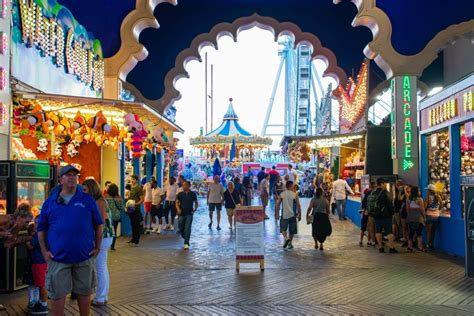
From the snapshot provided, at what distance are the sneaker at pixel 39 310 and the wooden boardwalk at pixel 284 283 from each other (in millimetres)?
182

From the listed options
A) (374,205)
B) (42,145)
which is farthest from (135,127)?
(374,205)

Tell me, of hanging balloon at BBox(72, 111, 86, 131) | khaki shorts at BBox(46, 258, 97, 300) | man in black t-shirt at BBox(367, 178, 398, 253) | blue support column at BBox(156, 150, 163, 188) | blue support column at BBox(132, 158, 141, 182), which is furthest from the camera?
blue support column at BBox(156, 150, 163, 188)

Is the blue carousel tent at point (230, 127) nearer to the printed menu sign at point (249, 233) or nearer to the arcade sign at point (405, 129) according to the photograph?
the arcade sign at point (405, 129)

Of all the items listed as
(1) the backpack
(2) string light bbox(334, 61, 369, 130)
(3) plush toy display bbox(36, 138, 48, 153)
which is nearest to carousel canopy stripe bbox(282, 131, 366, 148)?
(2) string light bbox(334, 61, 369, 130)

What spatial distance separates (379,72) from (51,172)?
44.4 ft

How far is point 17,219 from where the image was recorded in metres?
7.66

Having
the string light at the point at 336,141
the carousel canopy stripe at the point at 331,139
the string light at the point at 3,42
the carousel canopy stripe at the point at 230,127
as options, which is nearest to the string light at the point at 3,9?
the string light at the point at 3,42

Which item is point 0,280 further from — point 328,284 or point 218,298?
point 328,284

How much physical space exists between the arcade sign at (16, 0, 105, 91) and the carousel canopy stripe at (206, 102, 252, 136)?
18786 millimetres

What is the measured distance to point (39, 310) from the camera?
704 cm

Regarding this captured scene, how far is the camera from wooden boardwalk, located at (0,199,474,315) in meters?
7.23

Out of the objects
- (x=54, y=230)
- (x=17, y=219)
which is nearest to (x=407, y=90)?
(x=17, y=219)

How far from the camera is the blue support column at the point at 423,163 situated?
1459 centimetres

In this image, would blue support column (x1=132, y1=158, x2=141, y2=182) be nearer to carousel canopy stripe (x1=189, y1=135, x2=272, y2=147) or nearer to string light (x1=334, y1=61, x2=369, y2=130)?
string light (x1=334, y1=61, x2=369, y2=130)
